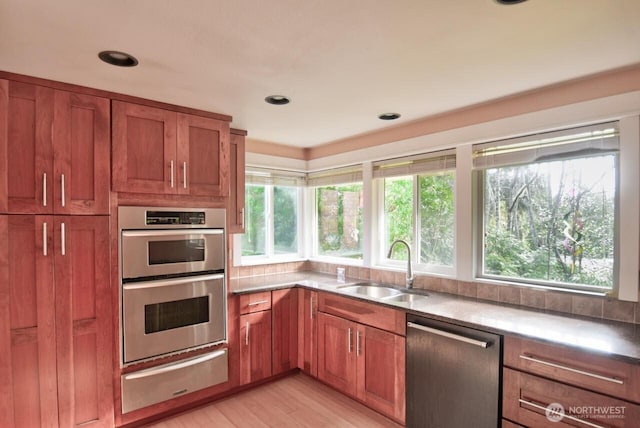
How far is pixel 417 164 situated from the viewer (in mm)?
2965

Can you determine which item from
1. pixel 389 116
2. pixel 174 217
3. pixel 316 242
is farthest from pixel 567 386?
pixel 316 242

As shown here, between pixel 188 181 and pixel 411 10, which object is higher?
pixel 411 10

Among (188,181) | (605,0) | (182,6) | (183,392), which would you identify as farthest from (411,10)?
(183,392)

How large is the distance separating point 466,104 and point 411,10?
1340mm

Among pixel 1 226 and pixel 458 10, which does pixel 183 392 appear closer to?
pixel 1 226

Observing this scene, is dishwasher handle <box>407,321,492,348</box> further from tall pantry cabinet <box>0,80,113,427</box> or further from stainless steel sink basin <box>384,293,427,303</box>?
tall pantry cabinet <box>0,80,113,427</box>

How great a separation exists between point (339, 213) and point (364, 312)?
1.47 meters

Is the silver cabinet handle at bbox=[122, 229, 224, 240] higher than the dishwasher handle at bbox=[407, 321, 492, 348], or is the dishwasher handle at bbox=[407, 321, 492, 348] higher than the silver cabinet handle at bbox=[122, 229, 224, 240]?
the silver cabinet handle at bbox=[122, 229, 224, 240]

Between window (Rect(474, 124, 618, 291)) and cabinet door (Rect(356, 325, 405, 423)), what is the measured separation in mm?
913

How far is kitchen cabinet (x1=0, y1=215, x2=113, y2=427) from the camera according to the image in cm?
199

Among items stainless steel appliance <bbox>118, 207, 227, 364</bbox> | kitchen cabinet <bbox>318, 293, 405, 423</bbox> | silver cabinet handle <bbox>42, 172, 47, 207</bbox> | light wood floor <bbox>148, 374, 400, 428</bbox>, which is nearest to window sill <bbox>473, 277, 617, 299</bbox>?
kitchen cabinet <bbox>318, 293, 405, 423</bbox>

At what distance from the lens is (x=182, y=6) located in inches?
52.1

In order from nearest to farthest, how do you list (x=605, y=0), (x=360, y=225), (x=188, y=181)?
(x=605, y=0), (x=188, y=181), (x=360, y=225)

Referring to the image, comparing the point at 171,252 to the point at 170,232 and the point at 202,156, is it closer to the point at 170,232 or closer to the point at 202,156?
the point at 170,232
